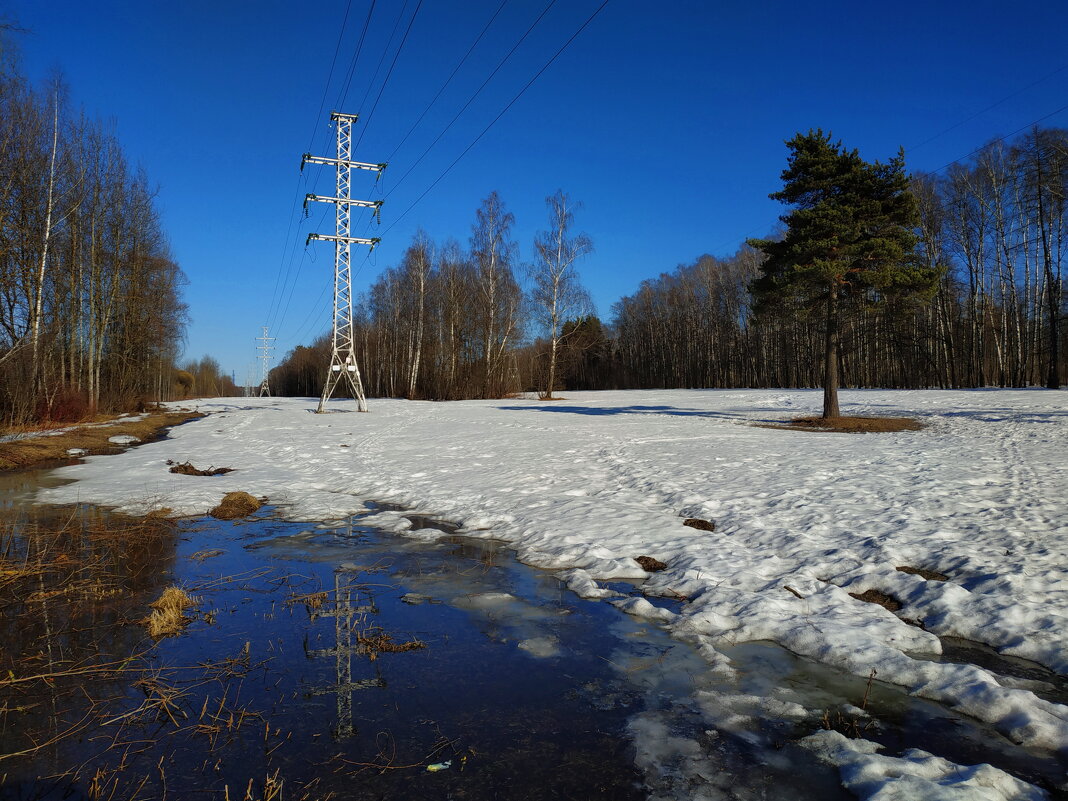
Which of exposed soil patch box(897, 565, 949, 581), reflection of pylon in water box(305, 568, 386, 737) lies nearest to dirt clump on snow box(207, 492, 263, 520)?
reflection of pylon in water box(305, 568, 386, 737)

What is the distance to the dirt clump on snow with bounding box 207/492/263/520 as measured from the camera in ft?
27.5

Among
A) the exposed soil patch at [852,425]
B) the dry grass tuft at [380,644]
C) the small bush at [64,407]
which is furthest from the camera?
the small bush at [64,407]

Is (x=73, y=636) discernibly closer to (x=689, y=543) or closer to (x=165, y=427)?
(x=689, y=543)

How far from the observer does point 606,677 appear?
3.84m

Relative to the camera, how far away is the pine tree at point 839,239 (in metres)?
16.7

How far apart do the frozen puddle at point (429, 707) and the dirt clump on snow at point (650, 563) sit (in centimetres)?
89

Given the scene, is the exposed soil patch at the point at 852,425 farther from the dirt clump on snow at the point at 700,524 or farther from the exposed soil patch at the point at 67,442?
the exposed soil patch at the point at 67,442

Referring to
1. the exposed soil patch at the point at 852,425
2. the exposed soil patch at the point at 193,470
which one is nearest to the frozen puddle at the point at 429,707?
the exposed soil patch at the point at 193,470

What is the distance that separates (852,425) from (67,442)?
74.1 ft

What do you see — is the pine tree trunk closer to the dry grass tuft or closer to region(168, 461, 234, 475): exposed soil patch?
region(168, 461, 234, 475): exposed soil patch

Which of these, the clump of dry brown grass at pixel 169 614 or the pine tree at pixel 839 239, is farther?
the pine tree at pixel 839 239

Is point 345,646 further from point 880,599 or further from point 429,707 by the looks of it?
point 880,599

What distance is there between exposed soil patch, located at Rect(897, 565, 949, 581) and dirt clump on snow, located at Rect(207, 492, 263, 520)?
8.48m

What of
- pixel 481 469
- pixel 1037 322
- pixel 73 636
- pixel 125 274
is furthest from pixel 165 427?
pixel 1037 322
